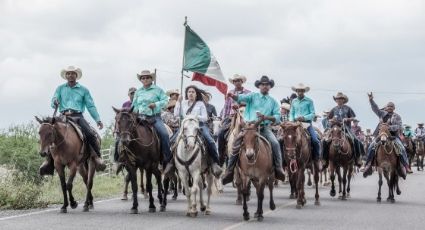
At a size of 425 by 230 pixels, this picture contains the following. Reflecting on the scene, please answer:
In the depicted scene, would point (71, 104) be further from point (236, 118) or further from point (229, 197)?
point (229, 197)

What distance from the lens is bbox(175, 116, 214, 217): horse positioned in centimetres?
1560

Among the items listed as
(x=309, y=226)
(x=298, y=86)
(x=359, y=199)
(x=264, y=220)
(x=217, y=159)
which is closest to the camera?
(x=309, y=226)

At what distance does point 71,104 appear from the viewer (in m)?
17.2

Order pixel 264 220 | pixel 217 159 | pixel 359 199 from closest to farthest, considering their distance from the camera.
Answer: pixel 264 220, pixel 217 159, pixel 359 199

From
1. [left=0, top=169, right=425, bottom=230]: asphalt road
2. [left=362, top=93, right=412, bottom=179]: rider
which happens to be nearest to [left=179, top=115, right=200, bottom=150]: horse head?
[left=0, top=169, right=425, bottom=230]: asphalt road

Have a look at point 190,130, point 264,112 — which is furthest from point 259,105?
point 190,130

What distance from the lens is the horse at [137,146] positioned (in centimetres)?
1596

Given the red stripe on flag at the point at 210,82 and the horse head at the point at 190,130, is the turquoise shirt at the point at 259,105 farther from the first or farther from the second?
the red stripe on flag at the point at 210,82

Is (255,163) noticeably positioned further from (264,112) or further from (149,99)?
(149,99)

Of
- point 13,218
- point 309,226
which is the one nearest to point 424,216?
point 309,226

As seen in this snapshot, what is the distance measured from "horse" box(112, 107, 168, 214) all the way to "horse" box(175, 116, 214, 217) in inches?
33.8

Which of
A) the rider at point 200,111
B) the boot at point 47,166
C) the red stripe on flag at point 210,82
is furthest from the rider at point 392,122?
the boot at point 47,166

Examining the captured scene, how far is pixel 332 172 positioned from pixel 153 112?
21.4ft

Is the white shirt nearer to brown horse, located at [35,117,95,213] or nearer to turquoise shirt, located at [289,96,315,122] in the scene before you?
brown horse, located at [35,117,95,213]
